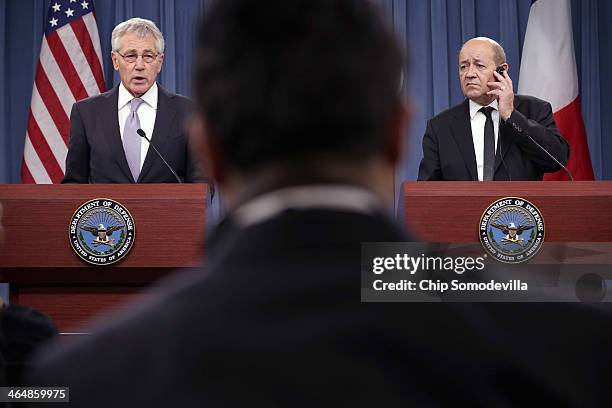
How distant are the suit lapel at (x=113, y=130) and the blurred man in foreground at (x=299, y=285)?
3704 millimetres

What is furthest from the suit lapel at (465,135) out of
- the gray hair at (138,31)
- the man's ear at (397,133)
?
the man's ear at (397,133)

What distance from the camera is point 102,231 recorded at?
3.05 meters

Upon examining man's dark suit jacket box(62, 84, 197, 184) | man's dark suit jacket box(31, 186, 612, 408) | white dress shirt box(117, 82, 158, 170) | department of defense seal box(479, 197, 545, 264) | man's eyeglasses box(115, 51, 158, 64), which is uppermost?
man's eyeglasses box(115, 51, 158, 64)

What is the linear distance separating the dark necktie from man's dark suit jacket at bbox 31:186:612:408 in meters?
3.91

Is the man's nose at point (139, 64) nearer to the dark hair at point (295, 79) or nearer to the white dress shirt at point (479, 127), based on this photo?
the white dress shirt at point (479, 127)

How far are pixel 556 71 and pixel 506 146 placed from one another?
81.4 inches

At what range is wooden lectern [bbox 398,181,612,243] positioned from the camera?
3074 millimetres

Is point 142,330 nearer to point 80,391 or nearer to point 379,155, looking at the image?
point 80,391

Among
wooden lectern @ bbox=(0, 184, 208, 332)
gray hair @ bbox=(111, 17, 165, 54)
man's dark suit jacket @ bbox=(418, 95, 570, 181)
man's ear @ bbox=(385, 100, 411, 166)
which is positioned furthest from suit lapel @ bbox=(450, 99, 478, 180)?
man's ear @ bbox=(385, 100, 411, 166)

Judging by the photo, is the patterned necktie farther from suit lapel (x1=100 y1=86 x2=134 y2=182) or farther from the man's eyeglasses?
the man's eyeglasses

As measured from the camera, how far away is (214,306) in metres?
0.61

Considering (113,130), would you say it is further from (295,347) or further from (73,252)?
(295,347)

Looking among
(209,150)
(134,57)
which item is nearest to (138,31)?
(134,57)

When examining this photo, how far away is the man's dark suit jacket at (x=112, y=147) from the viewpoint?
4270mm
